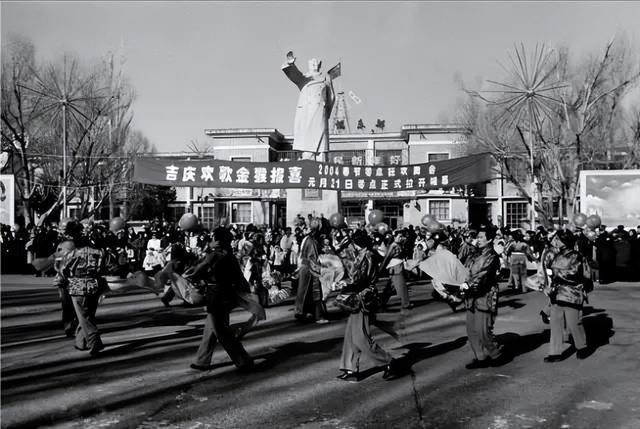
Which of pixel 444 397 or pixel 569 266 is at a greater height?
pixel 569 266

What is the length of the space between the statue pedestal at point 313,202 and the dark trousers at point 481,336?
14768 millimetres

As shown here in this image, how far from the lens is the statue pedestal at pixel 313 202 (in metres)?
21.6

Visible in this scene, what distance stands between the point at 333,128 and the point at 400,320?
3868 cm

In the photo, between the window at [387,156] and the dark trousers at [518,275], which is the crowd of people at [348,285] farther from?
the window at [387,156]

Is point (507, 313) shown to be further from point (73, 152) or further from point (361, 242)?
point (73, 152)

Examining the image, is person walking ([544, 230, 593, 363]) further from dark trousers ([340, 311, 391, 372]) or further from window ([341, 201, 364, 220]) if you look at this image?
window ([341, 201, 364, 220])

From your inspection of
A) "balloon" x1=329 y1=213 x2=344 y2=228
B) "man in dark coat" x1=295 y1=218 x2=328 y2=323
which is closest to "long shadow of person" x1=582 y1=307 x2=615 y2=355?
"man in dark coat" x1=295 y1=218 x2=328 y2=323

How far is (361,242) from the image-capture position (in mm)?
6434

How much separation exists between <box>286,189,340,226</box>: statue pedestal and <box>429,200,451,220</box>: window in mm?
18466

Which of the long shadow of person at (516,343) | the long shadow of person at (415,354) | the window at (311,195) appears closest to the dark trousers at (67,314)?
the long shadow of person at (415,354)

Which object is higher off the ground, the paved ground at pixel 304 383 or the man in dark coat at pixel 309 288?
the man in dark coat at pixel 309 288

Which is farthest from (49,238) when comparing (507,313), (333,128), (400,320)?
(333,128)

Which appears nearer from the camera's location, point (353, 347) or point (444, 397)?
point (444, 397)

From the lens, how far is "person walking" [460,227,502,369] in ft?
22.3
